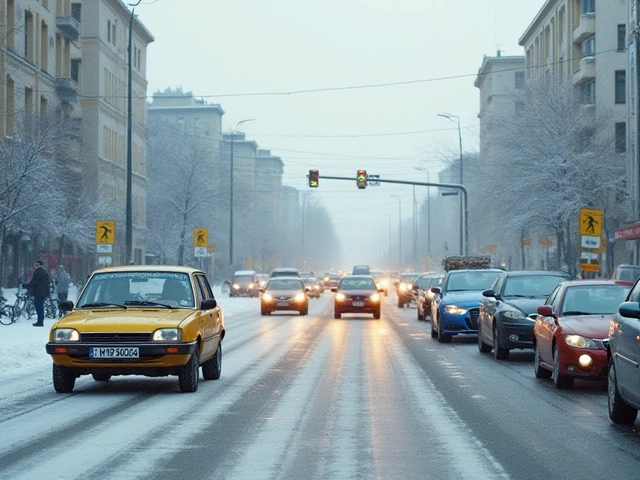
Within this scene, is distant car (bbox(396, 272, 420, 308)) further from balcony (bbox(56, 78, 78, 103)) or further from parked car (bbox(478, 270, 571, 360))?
parked car (bbox(478, 270, 571, 360))

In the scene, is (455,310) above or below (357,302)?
above

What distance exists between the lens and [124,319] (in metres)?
15.4

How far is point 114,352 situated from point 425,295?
2803 centimetres

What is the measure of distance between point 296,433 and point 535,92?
55.1m

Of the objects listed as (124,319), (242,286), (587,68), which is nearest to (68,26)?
(242,286)

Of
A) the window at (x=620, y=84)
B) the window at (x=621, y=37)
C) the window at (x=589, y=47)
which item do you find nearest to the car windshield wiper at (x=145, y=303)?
the window at (x=620, y=84)

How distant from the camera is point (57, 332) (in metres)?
15.2

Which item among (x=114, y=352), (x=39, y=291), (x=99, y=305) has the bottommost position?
(x=114, y=352)

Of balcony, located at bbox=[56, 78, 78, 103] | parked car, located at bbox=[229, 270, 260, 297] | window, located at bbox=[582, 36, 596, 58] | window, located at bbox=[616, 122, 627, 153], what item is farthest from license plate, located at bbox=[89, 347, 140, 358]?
parked car, located at bbox=[229, 270, 260, 297]

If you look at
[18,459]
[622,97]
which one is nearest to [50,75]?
[622,97]

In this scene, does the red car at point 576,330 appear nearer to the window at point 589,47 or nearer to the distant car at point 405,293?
the distant car at point 405,293

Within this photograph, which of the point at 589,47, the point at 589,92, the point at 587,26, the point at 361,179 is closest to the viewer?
the point at 361,179

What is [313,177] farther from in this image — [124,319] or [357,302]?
[124,319]

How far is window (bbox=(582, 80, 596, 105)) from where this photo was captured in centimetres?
7381
